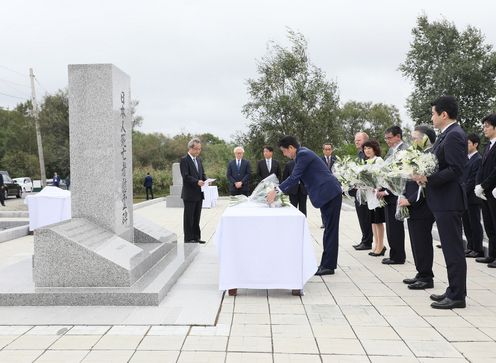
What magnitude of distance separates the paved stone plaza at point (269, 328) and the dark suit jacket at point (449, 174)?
1027 millimetres

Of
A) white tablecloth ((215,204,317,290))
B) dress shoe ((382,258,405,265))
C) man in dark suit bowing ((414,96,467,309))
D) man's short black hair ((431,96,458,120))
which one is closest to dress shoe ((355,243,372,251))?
dress shoe ((382,258,405,265))

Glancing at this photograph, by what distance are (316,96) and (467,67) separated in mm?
10485

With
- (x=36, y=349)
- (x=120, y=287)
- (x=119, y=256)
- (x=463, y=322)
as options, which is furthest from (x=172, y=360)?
(x=463, y=322)

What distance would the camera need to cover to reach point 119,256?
17.7 ft

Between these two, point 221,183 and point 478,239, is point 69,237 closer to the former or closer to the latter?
point 478,239

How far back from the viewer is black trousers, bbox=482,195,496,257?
691 centimetres

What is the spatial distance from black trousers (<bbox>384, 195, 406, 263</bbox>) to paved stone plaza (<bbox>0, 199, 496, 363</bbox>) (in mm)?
1215

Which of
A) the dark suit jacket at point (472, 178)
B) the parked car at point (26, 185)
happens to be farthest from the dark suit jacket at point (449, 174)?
the parked car at point (26, 185)

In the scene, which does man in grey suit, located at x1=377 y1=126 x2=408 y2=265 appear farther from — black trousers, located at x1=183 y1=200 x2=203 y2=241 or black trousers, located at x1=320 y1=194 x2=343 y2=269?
black trousers, located at x1=183 y1=200 x2=203 y2=241

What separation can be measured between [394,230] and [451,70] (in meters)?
26.2

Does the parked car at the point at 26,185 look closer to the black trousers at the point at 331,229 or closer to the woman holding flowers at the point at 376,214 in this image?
the woman holding flowers at the point at 376,214

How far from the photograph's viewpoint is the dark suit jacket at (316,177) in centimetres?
625

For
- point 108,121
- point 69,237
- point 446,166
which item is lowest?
point 69,237

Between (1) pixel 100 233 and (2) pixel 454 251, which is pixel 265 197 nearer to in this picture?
(1) pixel 100 233
